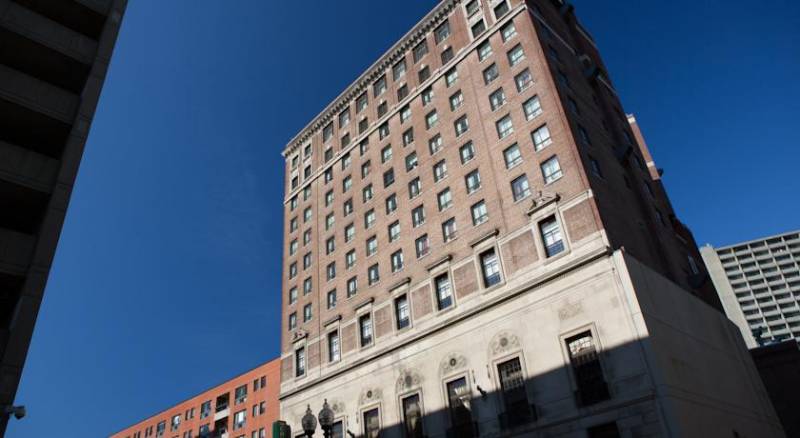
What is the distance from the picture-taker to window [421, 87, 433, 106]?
148 ft

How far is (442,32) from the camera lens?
154 feet

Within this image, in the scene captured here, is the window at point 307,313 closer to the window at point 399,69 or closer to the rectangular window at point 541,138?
the window at point 399,69

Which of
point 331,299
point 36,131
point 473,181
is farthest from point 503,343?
point 36,131

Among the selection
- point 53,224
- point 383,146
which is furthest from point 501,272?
point 53,224

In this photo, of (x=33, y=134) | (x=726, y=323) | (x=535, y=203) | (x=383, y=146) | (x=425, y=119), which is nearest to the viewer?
(x=33, y=134)

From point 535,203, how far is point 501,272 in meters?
4.43

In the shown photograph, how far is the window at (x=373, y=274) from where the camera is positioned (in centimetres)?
4178

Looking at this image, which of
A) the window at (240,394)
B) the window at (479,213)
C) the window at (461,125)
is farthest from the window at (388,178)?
the window at (240,394)

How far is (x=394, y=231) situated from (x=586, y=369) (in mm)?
18574

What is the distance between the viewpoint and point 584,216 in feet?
99.5

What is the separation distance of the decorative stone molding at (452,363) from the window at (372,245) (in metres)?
11.9

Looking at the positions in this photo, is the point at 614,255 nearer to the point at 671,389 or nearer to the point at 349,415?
the point at 671,389

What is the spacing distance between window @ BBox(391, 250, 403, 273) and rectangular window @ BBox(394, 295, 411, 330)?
7.57 ft

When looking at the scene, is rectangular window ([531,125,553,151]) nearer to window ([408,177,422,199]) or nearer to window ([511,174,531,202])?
window ([511,174,531,202])
